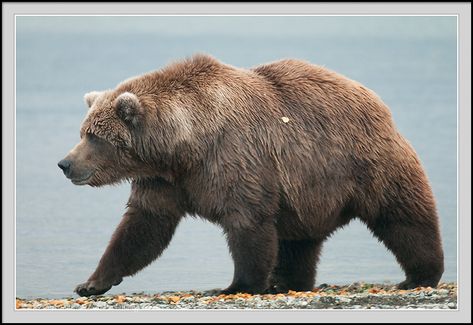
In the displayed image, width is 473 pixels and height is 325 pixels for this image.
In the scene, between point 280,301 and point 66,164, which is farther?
point 66,164

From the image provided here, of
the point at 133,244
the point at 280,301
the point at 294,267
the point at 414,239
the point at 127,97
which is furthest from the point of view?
the point at 294,267

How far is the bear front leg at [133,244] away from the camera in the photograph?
11.6 meters

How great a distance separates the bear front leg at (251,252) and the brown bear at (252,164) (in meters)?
0.01

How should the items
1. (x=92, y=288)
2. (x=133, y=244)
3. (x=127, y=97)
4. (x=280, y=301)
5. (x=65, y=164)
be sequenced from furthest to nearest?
(x=133, y=244) → (x=92, y=288) → (x=65, y=164) → (x=127, y=97) → (x=280, y=301)

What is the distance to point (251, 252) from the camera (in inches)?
440

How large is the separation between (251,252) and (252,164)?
803 mm

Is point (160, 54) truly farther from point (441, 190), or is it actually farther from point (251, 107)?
point (251, 107)

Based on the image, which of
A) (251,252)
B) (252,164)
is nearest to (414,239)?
(251,252)

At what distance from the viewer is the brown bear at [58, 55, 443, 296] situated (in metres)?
11.2

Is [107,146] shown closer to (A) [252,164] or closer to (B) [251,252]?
(A) [252,164]

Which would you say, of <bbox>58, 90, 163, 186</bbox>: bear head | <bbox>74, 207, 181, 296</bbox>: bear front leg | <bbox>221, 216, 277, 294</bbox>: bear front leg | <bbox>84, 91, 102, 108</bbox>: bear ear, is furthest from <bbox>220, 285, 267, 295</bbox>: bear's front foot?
<bbox>84, 91, 102, 108</bbox>: bear ear

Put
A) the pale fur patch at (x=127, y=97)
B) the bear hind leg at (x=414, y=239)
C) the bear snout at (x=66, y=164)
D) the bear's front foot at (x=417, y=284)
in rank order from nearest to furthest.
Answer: the pale fur patch at (x=127, y=97) < the bear snout at (x=66, y=164) < the bear hind leg at (x=414, y=239) < the bear's front foot at (x=417, y=284)

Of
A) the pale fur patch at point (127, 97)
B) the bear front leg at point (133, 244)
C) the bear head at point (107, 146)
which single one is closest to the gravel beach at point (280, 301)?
the bear front leg at point (133, 244)

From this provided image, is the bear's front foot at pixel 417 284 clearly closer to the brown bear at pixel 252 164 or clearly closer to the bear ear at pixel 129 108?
the brown bear at pixel 252 164
